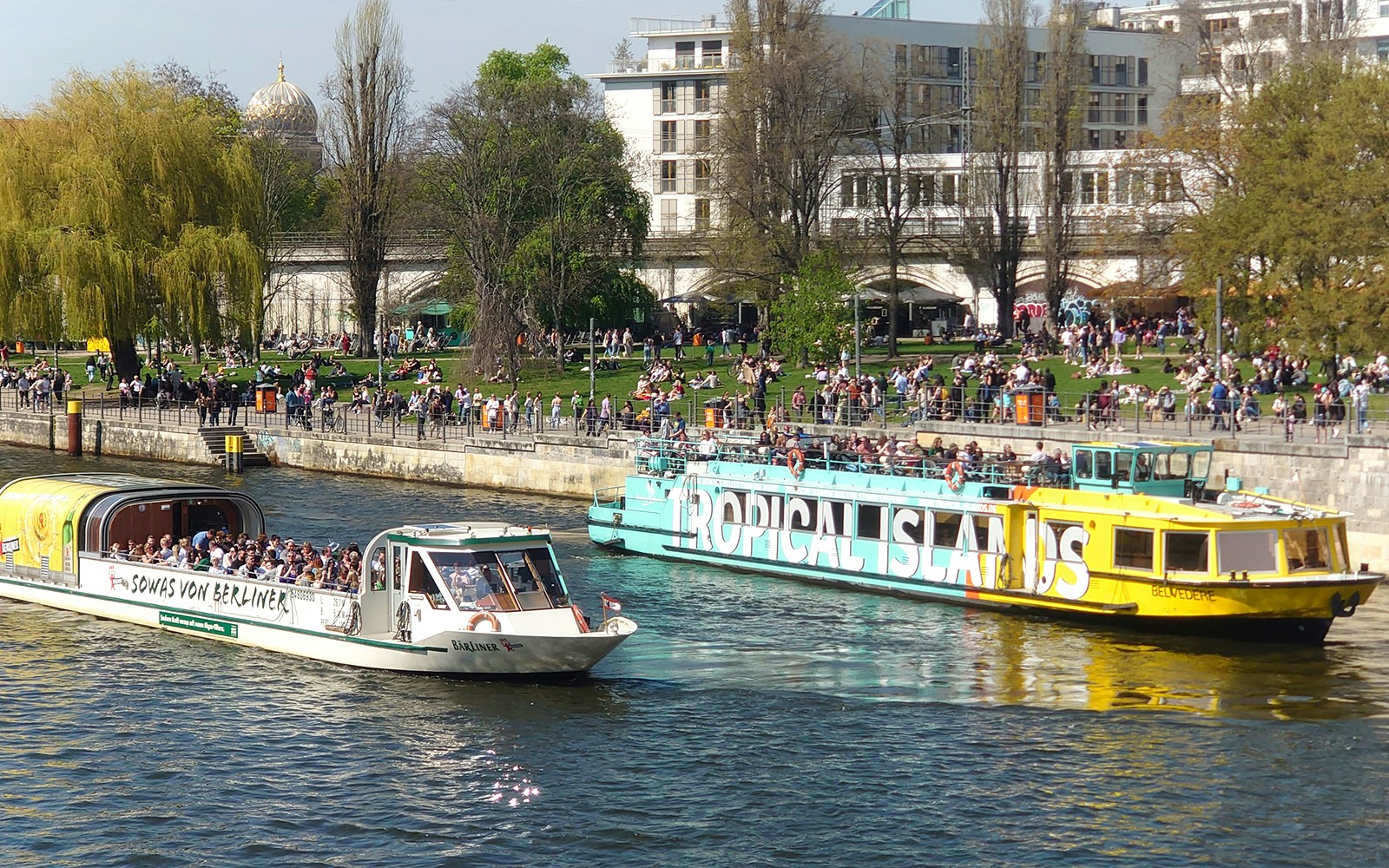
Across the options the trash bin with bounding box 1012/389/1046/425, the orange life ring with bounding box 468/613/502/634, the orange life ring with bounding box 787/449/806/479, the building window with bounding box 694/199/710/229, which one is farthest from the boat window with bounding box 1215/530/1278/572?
the building window with bounding box 694/199/710/229

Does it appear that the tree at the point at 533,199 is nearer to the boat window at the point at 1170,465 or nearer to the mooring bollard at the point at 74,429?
the mooring bollard at the point at 74,429

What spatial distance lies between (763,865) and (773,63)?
55434mm

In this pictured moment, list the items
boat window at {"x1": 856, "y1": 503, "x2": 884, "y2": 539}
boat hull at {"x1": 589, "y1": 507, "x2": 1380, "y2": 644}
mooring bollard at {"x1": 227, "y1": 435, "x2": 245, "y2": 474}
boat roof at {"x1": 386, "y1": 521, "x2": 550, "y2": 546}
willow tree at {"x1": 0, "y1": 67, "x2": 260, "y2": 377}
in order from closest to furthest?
boat roof at {"x1": 386, "y1": 521, "x2": 550, "y2": 546}
boat hull at {"x1": 589, "y1": 507, "x2": 1380, "y2": 644}
boat window at {"x1": 856, "y1": 503, "x2": 884, "y2": 539}
mooring bollard at {"x1": 227, "y1": 435, "x2": 245, "y2": 474}
willow tree at {"x1": 0, "y1": 67, "x2": 260, "y2": 377}

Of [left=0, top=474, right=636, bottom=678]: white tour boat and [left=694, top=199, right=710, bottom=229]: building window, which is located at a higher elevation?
[left=694, top=199, right=710, bottom=229]: building window

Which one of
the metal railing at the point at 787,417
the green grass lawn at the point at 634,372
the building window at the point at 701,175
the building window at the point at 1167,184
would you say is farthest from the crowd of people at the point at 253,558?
the building window at the point at 701,175

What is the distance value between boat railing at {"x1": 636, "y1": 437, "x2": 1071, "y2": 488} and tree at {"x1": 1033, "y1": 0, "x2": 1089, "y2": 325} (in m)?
27.7

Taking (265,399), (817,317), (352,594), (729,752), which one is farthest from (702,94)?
(729,752)

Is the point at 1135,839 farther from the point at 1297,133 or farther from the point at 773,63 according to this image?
the point at 773,63

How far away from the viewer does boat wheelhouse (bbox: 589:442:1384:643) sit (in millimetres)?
34688

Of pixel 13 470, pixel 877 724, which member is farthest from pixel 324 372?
pixel 877 724

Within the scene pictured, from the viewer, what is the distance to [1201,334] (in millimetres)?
61031

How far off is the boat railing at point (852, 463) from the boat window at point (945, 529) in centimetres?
96

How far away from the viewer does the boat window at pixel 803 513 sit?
43062 millimetres

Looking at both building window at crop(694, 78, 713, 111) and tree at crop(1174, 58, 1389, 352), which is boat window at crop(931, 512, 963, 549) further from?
building window at crop(694, 78, 713, 111)
